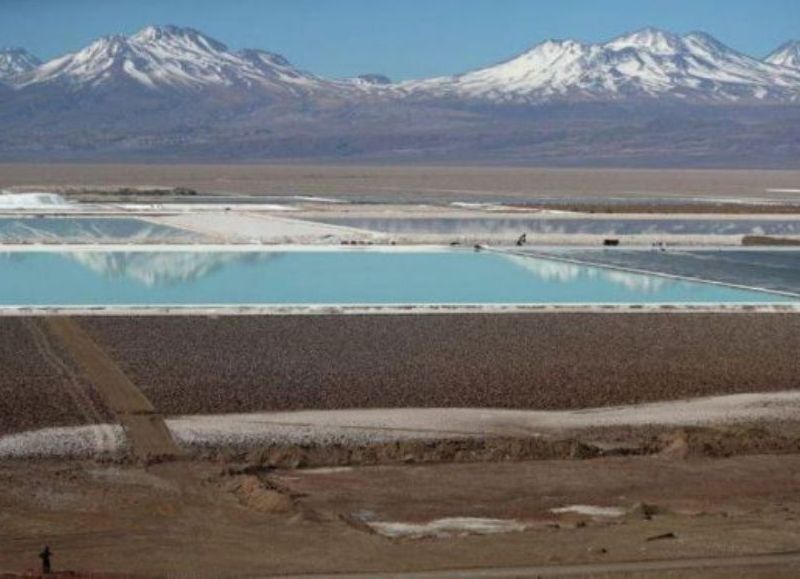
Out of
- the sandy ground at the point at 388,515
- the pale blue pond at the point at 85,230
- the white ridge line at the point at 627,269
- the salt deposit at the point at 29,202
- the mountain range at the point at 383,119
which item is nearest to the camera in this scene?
the sandy ground at the point at 388,515

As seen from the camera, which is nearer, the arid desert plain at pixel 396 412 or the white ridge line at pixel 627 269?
the arid desert plain at pixel 396 412

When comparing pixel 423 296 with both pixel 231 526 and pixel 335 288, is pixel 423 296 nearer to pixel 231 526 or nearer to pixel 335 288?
pixel 335 288

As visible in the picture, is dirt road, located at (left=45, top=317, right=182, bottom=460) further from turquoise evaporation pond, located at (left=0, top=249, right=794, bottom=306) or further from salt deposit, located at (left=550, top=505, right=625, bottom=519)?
turquoise evaporation pond, located at (left=0, top=249, right=794, bottom=306)

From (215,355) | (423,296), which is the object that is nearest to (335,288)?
(423,296)

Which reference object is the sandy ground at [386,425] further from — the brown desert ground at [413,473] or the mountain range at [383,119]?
the mountain range at [383,119]

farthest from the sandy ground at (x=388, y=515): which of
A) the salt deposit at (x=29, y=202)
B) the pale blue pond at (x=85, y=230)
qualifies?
the salt deposit at (x=29, y=202)
